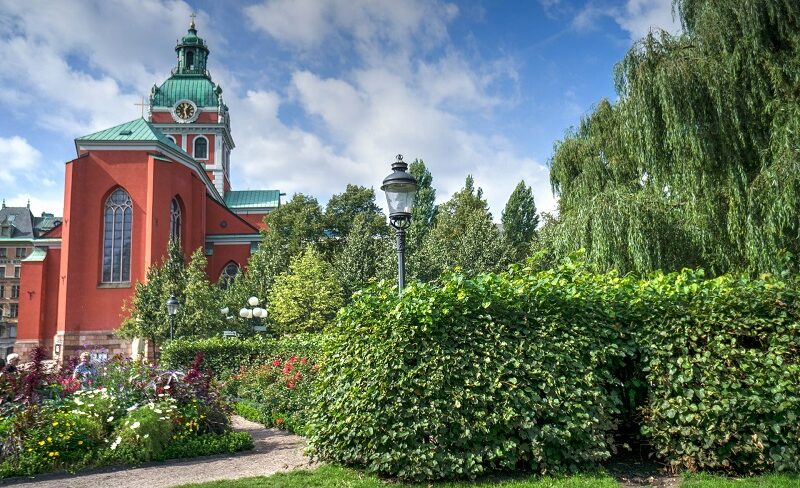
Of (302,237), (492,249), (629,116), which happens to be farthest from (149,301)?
(629,116)

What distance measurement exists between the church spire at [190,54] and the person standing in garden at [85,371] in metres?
51.1

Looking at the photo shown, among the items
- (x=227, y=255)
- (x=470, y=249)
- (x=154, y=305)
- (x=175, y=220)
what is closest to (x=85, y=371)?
(x=154, y=305)

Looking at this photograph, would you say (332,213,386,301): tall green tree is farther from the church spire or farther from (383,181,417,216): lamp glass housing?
the church spire

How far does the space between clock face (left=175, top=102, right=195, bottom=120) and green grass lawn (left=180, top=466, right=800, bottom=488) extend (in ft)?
175

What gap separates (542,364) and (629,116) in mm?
7476

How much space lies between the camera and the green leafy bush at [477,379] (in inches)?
246

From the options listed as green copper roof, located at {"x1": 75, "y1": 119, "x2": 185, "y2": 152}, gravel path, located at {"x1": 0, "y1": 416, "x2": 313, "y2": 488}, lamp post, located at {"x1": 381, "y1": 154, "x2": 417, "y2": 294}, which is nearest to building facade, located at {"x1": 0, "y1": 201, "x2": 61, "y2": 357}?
green copper roof, located at {"x1": 75, "y1": 119, "x2": 185, "y2": 152}

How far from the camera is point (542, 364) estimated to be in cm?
650

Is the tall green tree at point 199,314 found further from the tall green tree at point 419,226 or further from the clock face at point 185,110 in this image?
the clock face at point 185,110

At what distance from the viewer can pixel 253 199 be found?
59.5 m

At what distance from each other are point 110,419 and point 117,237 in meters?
29.2

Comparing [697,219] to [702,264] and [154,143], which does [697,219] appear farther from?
[154,143]

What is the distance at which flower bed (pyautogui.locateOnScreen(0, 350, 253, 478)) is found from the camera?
781 centimetres

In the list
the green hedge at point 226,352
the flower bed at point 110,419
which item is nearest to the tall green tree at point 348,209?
the green hedge at point 226,352
